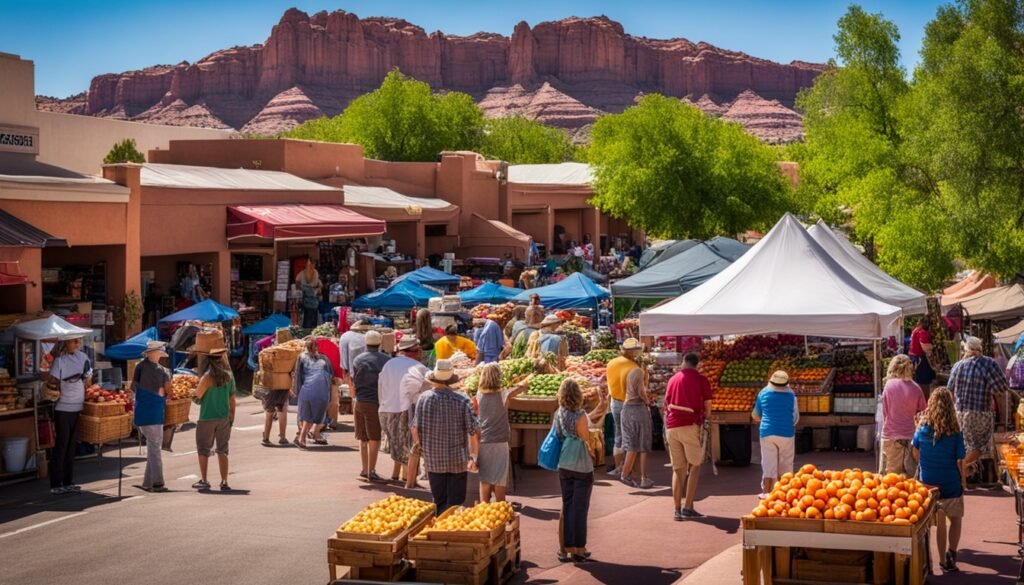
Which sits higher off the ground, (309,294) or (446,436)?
(309,294)

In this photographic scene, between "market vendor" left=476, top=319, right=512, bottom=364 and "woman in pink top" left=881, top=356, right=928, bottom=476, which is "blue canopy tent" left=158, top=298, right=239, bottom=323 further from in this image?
"woman in pink top" left=881, top=356, right=928, bottom=476

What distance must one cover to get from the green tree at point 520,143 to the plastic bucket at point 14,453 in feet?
244

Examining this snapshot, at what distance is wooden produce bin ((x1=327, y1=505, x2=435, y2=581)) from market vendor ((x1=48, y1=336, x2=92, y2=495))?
5.78 metres

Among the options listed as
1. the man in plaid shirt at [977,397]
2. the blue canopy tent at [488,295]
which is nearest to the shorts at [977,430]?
the man in plaid shirt at [977,397]

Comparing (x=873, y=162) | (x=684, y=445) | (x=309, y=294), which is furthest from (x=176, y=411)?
(x=873, y=162)

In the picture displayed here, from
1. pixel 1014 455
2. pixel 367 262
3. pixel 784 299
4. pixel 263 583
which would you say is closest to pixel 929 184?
pixel 367 262

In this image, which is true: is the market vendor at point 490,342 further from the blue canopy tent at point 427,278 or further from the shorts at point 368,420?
the blue canopy tent at point 427,278

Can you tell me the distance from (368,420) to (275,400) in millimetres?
3835

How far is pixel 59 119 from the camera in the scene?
54500 millimetres

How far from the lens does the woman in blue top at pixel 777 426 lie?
1188 cm

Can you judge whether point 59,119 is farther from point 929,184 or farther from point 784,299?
point 784,299

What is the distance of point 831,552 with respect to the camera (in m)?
8.70

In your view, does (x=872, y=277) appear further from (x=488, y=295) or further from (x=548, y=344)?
(x=488, y=295)

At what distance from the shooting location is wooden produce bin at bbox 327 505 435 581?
357 inches
